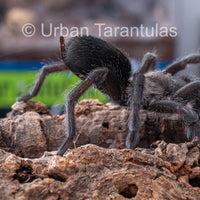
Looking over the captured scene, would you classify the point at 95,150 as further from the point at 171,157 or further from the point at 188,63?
the point at 188,63

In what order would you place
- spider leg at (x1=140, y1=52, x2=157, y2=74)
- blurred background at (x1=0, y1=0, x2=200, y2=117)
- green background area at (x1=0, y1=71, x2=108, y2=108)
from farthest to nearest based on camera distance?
spider leg at (x1=140, y1=52, x2=157, y2=74), green background area at (x1=0, y1=71, x2=108, y2=108), blurred background at (x1=0, y1=0, x2=200, y2=117)

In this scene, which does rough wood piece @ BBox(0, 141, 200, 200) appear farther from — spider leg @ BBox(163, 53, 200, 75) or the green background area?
spider leg @ BBox(163, 53, 200, 75)

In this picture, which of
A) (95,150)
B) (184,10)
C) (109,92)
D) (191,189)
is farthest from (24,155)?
(184,10)

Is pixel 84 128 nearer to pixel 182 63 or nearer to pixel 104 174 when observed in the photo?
pixel 104 174

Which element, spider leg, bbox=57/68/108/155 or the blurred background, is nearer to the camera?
spider leg, bbox=57/68/108/155

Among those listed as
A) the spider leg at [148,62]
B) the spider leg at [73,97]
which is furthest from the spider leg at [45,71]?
the spider leg at [148,62]

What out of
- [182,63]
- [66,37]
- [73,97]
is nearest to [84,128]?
[73,97]

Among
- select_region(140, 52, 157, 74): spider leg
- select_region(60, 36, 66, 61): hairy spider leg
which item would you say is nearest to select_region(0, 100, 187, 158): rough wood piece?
select_region(60, 36, 66, 61): hairy spider leg

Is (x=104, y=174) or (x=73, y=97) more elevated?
(x=73, y=97)
